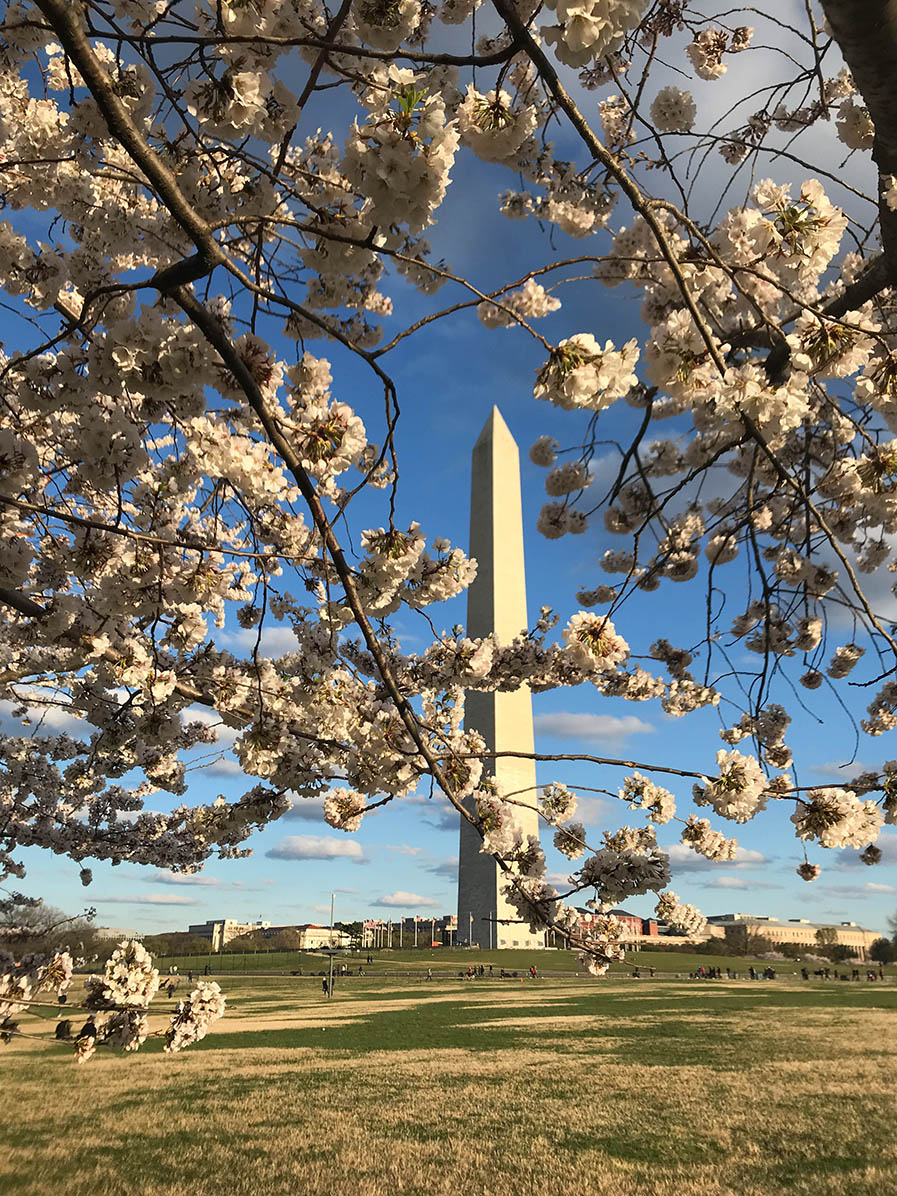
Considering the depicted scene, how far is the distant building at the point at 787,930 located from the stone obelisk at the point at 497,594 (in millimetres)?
38092

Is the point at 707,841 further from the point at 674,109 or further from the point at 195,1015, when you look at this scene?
the point at 674,109

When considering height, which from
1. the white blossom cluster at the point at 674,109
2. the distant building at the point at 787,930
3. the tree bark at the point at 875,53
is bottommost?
the distant building at the point at 787,930

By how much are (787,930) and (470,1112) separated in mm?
65590

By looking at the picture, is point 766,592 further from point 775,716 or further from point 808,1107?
point 808,1107

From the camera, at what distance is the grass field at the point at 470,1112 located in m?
4.30

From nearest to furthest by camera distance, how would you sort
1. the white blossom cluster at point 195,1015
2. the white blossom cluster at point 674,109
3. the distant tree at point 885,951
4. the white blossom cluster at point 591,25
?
1. the white blossom cluster at point 591,25
2. the white blossom cluster at point 195,1015
3. the white blossom cluster at point 674,109
4. the distant tree at point 885,951

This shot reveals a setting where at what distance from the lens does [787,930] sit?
60.6 m

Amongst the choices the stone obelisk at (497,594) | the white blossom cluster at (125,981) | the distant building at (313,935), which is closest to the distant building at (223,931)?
the distant building at (313,935)

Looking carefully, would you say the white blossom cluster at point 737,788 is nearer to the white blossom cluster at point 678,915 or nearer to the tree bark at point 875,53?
the white blossom cluster at point 678,915

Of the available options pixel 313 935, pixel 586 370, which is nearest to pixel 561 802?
pixel 586 370

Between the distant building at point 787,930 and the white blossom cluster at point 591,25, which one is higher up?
the white blossom cluster at point 591,25

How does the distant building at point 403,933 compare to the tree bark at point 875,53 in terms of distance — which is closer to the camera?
the tree bark at point 875,53

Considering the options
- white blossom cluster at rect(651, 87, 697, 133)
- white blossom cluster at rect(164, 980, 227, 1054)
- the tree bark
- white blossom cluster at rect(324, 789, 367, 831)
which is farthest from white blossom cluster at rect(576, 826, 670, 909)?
white blossom cluster at rect(651, 87, 697, 133)

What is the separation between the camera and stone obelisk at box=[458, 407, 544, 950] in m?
18.6
